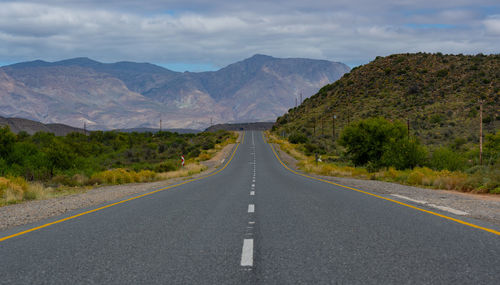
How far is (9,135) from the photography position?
35.3 meters

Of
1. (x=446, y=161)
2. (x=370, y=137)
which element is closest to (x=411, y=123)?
(x=370, y=137)

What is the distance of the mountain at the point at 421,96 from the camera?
221 ft

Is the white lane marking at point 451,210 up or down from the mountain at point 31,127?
down

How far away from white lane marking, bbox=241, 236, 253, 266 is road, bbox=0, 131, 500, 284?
0.05ft

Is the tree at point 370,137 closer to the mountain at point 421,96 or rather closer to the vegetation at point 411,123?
the vegetation at point 411,123

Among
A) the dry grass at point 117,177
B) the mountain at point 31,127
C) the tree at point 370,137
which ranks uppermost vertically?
the mountain at point 31,127

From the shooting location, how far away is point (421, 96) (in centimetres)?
9150

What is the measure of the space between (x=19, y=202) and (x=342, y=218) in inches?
430

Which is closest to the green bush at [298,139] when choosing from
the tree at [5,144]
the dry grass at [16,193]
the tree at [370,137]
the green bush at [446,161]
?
the tree at [370,137]

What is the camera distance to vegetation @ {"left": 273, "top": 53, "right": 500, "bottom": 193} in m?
28.0

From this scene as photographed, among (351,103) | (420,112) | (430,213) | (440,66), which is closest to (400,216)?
(430,213)

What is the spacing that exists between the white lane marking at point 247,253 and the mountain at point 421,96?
Result: 4717 cm

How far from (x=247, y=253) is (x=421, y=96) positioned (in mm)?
92899

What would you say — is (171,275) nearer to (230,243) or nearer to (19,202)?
(230,243)
